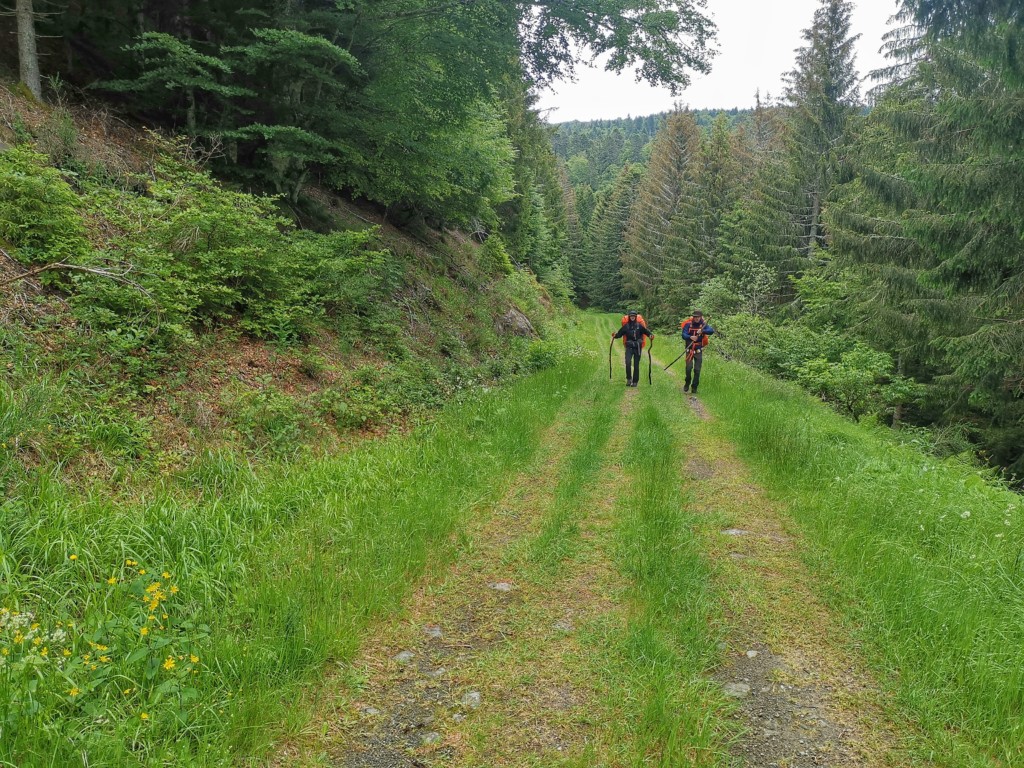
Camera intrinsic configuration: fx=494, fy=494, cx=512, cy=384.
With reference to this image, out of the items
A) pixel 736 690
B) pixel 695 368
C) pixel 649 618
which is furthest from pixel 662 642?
pixel 695 368

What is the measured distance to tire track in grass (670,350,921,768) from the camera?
91.7 inches

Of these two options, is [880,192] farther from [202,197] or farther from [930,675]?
[202,197]

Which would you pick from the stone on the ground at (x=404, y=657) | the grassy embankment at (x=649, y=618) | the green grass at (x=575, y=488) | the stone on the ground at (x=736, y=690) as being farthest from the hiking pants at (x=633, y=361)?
the stone on the ground at (x=404, y=657)

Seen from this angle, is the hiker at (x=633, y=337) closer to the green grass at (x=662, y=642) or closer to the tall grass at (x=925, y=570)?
the tall grass at (x=925, y=570)

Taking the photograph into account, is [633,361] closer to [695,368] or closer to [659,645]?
[695,368]

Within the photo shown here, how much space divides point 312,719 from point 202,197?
7.23 meters

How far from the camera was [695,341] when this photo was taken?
448 inches

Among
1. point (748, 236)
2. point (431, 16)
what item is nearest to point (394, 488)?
point (431, 16)

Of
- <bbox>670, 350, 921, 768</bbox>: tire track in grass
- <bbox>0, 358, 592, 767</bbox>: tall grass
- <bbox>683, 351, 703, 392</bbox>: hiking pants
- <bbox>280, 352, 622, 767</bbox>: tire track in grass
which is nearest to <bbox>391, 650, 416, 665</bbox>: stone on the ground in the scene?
<bbox>280, 352, 622, 767</bbox>: tire track in grass

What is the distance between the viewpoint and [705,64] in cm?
948

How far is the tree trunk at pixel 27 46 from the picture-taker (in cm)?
800

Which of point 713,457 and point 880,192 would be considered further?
point 880,192

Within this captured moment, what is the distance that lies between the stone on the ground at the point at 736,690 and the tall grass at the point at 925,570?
760 millimetres

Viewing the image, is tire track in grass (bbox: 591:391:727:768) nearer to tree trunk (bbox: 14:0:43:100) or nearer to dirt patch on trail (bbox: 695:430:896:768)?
dirt patch on trail (bbox: 695:430:896:768)
